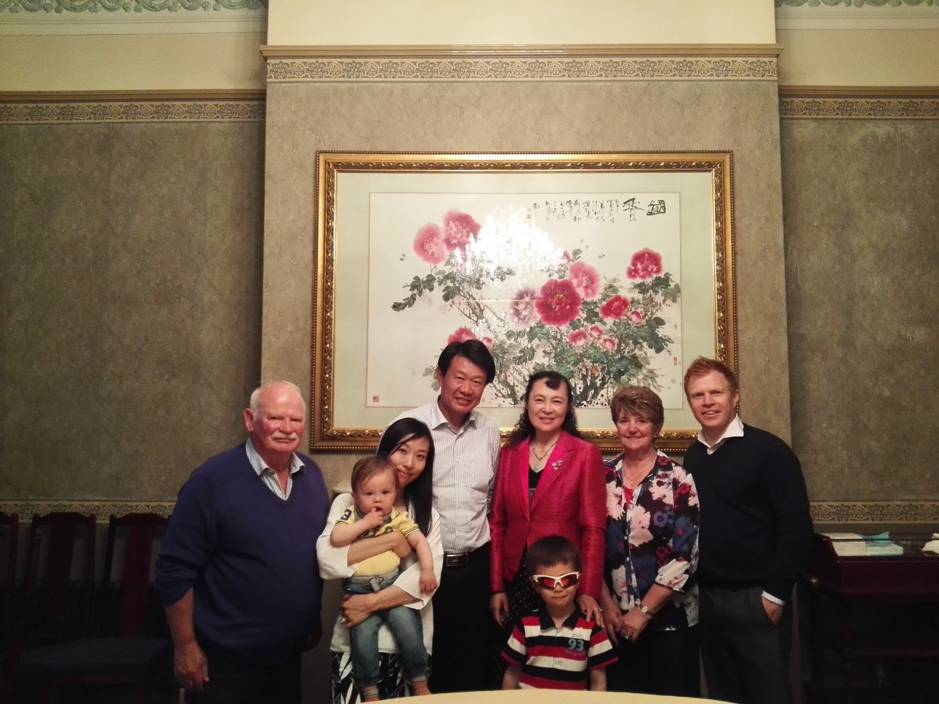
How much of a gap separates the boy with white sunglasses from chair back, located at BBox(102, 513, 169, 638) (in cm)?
221

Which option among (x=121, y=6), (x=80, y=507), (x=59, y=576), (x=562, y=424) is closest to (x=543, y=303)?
(x=562, y=424)

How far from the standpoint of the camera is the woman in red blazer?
93.2 inches

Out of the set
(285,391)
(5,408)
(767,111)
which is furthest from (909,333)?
(5,408)

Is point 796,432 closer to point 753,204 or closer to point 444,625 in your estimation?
point 753,204

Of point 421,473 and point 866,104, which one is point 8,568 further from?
point 866,104

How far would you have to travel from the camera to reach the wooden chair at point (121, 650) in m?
3.18

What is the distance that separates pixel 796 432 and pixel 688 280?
40.3 inches

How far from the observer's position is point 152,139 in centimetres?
406

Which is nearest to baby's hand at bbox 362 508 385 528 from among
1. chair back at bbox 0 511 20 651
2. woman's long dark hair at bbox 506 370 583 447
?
woman's long dark hair at bbox 506 370 583 447

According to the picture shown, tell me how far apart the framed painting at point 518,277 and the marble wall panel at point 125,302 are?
698 millimetres

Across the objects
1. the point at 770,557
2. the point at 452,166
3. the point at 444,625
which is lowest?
the point at 444,625

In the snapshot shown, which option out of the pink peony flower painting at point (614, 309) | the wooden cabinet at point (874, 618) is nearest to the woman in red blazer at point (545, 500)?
the pink peony flower painting at point (614, 309)

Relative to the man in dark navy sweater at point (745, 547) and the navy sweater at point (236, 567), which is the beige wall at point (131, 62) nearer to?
the navy sweater at point (236, 567)

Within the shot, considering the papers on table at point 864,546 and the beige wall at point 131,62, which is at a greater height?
the beige wall at point 131,62
